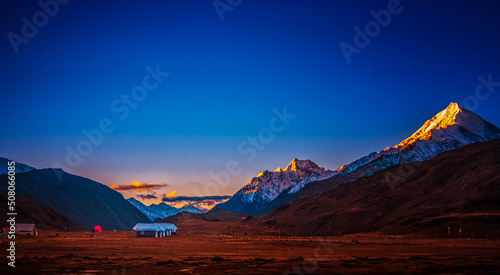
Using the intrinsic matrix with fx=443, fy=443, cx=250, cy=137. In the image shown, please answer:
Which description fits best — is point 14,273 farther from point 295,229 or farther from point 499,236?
point 295,229

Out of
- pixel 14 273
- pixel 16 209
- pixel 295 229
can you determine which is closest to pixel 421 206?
pixel 295 229

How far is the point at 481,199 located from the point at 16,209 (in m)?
171

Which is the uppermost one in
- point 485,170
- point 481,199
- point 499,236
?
point 485,170

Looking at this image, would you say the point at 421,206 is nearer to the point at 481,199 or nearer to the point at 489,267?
the point at 481,199

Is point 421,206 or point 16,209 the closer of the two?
point 421,206

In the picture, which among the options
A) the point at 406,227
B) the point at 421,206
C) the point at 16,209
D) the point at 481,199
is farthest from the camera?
the point at 16,209

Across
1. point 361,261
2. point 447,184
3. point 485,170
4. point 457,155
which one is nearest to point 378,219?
point 447,184

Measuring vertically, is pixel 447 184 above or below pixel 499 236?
above

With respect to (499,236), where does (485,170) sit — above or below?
above

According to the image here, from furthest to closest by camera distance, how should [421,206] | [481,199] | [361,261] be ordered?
[421,206]
[481,199]
[361,261]

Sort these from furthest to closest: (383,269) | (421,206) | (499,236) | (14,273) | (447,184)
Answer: (447,184) < (421,206) < (499,236) < (383,269) < (14,273)

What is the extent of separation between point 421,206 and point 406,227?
3434 centimetres

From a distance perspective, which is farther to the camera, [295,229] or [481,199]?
[295,229]

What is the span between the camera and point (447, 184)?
161625mm
